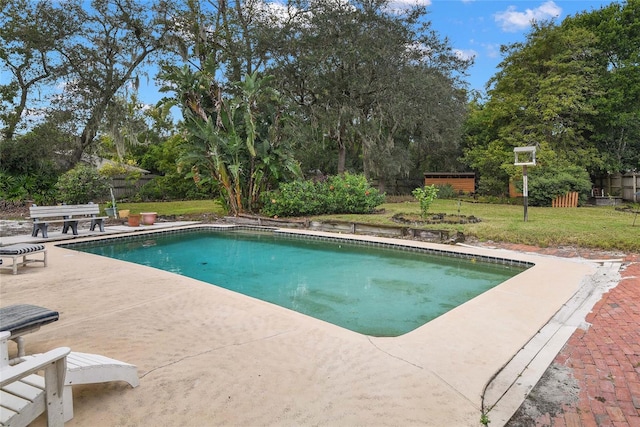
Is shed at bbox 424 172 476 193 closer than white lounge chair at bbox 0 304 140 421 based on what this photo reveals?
No

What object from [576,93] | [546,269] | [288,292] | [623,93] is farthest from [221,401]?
[623,93]

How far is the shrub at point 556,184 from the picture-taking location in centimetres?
1496

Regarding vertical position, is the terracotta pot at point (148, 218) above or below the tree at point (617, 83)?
below

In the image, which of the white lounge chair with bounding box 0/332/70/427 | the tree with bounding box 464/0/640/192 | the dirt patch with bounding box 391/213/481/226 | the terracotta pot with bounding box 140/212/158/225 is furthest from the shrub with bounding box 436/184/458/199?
the white lounge chair with bounding box 0/332/70/427

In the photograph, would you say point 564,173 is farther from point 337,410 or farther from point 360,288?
point 337,410

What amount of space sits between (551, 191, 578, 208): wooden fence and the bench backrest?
1562 cm

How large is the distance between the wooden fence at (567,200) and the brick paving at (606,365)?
11.8 meters

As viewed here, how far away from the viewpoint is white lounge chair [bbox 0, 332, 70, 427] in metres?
1.71

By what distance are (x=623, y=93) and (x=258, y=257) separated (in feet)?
56.9

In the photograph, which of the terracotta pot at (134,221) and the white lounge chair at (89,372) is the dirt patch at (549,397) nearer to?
the white lounge chair at (89,372)

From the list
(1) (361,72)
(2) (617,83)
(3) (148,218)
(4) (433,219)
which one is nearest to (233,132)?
(3) (148,218)

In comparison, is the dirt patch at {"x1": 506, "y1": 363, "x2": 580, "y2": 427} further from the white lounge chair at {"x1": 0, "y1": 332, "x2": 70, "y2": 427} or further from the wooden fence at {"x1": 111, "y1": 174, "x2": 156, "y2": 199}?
the wooden fence at {"x1": 111, "y1": 174, "x2": 156, "y2": 199}

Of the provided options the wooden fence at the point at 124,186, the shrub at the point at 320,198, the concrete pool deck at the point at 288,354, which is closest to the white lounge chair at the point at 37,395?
the concrete pool deck at the point at 288,354

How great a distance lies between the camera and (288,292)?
18.4 ft
